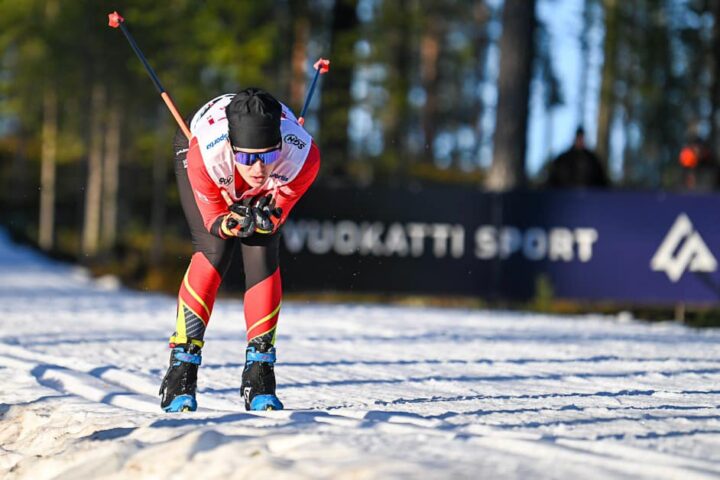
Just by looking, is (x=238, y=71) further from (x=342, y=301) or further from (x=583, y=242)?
(x=583, y=242)

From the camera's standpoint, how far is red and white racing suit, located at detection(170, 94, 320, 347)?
570cm

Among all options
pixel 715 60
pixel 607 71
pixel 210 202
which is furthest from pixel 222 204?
pixel 607 71

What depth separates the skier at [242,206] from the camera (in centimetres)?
559

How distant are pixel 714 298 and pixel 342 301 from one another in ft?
15.1

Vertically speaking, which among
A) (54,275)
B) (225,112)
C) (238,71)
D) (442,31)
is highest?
(442,31)

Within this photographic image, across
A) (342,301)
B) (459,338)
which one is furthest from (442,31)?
(459,338)

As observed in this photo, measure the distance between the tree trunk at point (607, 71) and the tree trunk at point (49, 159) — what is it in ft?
49.3

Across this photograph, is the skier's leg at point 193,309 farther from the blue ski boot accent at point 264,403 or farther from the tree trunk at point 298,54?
the tree trunk at point 298,54

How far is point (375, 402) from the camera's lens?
6.48 m

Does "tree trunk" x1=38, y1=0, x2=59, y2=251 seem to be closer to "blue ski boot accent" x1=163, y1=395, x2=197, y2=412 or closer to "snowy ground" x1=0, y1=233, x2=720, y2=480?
"snowy ground" x1=0, y1=233, x2=720, y2=480

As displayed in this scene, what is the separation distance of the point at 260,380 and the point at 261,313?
1.08 ft

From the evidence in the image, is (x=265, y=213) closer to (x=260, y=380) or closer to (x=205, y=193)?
(x=205, y=193)

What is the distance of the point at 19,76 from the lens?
36.6 metres

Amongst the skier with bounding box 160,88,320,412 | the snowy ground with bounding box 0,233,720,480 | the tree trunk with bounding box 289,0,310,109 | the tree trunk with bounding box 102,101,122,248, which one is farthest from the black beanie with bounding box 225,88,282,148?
the tree trunk with bounding box 102,101,122,248
